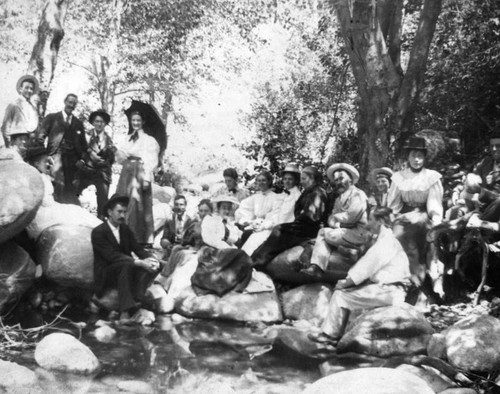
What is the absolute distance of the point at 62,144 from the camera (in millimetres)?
9852

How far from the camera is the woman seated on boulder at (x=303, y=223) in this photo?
819 cm

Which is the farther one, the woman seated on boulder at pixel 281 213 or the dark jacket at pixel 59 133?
the dark jacket at pixel 59 133

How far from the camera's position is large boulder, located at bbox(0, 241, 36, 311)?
23.7 feet

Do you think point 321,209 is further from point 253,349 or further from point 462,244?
point 253,349

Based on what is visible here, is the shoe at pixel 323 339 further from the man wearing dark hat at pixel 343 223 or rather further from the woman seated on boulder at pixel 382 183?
the woman seated on boulder at pixel 382 183

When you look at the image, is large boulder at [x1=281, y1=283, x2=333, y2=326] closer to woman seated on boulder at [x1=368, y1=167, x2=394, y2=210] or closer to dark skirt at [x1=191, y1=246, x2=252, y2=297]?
dark skirt at [x1=191, y1=246, x2=252, y2=297]

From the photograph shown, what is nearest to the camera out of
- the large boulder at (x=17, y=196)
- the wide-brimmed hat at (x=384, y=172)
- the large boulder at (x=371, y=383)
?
the large boulder at (x=371, y=383)

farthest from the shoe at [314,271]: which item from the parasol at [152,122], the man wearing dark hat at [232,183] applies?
the parasol at [152,122]

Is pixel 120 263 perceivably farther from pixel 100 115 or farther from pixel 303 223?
pixel 100 115

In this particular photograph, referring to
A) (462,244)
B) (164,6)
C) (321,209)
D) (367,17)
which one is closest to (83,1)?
(164,6)

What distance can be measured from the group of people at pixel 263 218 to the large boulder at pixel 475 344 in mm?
1196

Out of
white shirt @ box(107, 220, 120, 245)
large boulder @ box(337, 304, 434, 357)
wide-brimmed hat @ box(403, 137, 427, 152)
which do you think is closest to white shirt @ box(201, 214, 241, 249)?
white shirt @ box(107, 220, 120, 245)

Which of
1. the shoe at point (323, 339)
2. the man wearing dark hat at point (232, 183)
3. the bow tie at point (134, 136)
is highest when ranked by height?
the bow tie at point (134, 136)

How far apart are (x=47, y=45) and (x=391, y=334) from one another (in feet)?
28.1
